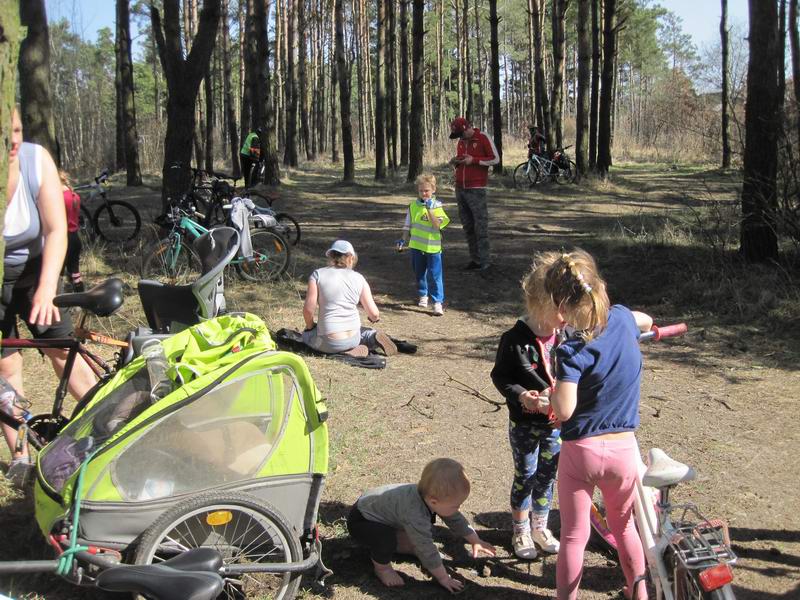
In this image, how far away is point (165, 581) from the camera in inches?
81.5

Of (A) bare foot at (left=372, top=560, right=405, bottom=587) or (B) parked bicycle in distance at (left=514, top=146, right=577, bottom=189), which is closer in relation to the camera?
(A) bare foot at (left=372, top=560, right=405, bottom=587)

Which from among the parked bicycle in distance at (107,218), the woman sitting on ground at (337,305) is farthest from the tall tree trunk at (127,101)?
the woman sitting on ground at (337,305)

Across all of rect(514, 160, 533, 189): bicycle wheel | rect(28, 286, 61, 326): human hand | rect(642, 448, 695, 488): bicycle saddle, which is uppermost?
rect(514, 160, 533, 189): bicycle wheel

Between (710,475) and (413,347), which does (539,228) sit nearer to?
(413,347)

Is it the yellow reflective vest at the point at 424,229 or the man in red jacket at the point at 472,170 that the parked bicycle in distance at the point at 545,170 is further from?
the yellow reflective vest at the point at 424,229

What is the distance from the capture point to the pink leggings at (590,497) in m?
2.71

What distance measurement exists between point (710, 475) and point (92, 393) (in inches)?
131

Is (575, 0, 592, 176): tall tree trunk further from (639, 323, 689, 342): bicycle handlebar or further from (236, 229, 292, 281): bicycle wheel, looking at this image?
(639, 323, 689, 342): bicycle handlebar

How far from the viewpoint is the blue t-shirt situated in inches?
104

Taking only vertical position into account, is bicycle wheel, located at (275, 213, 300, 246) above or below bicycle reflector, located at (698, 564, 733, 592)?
above

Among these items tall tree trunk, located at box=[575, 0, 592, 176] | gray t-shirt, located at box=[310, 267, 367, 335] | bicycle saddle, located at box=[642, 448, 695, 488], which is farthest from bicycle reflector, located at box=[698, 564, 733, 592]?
tall tree trunk, located at box=[575, 0, 592, 176]

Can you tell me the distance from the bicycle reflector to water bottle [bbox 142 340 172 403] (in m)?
2.01

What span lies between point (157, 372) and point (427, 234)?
484 centimetres

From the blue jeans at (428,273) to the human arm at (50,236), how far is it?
15.3 feet
